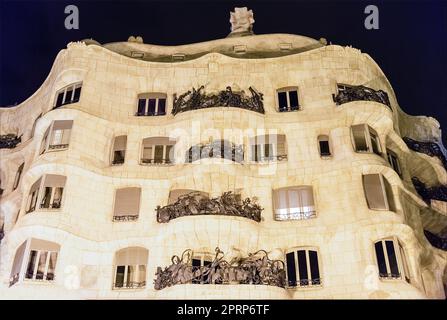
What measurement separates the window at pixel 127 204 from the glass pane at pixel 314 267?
8.42 meters

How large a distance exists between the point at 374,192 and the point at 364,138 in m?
3.33

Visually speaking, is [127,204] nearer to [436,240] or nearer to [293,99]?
[293,99]

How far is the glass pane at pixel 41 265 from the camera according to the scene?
22.8m

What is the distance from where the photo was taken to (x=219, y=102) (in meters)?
27.3

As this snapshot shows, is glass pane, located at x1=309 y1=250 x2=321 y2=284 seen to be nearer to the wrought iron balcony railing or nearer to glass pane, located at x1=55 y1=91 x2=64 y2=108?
the wrought iron balcony railing

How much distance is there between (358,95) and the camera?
1073 inches

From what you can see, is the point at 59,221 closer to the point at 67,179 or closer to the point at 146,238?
the point at 67,179

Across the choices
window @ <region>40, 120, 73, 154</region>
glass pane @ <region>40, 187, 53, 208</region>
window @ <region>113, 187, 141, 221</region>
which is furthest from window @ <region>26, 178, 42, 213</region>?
window @ <region>113, 187, 141, 221</region>

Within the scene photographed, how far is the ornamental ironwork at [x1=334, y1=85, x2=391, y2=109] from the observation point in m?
27.2

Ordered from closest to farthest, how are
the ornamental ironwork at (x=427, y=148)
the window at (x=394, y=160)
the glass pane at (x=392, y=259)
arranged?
the glass pane at (x=392, y=259) → the window at (x=394, y=160) → the ornamental ironwork at (x=427, y=148)

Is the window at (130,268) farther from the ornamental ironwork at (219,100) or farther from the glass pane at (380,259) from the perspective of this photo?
the glass pane at (380,259)

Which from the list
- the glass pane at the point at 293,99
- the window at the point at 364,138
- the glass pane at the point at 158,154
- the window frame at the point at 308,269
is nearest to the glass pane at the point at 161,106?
the glass pane at the point at 158,154

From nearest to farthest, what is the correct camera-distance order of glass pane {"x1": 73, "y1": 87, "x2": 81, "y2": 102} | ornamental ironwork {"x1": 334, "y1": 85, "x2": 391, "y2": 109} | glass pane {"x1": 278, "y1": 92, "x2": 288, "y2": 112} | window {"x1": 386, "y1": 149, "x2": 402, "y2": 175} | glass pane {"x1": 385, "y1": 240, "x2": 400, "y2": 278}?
1. glass pane {"x1": 385, "y1": 240, "x2": 400, "y2": 278}
2. ornamental ironwork {"x1": 334, "y1": 85, "x2": 391, "y2": 109}
3. glass pane {"x1": 73, "y1": 87, "x2": 81, "y2": 102}
4. window {"x1": 386, "y1": 149, "x2": 402, "y2": 175}
5. glass pane {"x1": 278, "y1": 92, "x2": 288, "y2": 112}

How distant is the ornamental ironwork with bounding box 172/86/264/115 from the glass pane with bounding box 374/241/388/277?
9.02m
